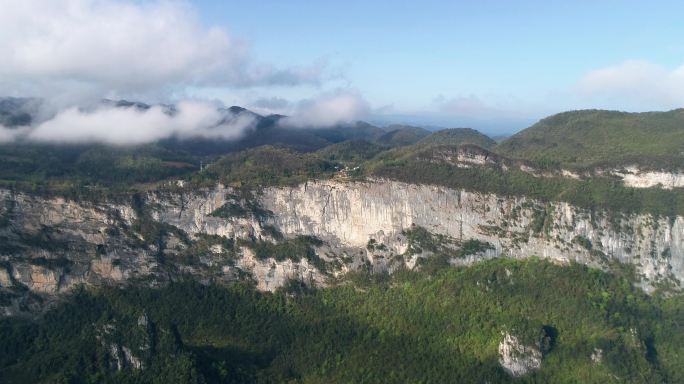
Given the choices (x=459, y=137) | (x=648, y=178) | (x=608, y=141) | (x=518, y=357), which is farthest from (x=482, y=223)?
(x=459, y=137)

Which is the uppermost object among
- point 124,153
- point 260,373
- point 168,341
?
point 124,153

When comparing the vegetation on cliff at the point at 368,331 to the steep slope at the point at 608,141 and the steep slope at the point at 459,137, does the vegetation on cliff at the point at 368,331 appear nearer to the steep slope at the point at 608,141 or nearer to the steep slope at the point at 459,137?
the steep slope at the point at 608,141

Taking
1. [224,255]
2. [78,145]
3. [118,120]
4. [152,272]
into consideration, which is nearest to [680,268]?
[224,255]

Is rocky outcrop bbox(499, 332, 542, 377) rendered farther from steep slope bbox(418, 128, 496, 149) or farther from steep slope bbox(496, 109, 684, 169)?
steep slope bbox(418, 128, 496, 149)

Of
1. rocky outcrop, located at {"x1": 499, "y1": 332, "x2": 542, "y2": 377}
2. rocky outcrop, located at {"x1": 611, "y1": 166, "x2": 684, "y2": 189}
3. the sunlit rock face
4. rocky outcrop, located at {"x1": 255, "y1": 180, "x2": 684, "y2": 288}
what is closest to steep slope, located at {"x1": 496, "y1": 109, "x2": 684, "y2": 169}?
rocky outcrop, located at {"x1": 611, "y1": 166, "x2": 684, "y2": 189}

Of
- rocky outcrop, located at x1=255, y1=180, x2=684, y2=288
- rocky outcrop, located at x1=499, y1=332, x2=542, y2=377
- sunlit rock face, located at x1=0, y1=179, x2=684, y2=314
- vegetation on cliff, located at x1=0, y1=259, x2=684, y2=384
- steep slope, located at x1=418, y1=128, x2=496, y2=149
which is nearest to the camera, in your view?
vegetation on cliff, located at x1=0, y1=259, x2=684, y2=384

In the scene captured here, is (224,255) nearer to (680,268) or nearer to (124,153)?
(680,268)
